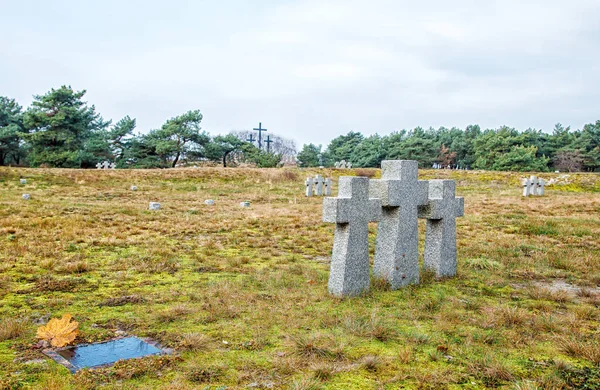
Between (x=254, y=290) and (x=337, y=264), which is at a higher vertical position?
(x=337, y=264)

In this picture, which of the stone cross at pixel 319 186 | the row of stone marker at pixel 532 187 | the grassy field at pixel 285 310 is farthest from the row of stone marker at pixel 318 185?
the grassy field at pixel 285 310

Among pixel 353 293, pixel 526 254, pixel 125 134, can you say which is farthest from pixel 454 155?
pixel 353 293

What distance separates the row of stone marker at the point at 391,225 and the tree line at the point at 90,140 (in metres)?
37.9

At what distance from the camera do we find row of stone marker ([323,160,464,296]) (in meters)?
5.53

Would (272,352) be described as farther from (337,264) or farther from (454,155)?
(454,155)

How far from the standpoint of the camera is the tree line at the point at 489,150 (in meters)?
53.1

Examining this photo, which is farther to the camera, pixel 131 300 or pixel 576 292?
pixel 576 292

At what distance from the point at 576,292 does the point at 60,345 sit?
638 cm

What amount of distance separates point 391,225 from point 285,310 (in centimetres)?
202

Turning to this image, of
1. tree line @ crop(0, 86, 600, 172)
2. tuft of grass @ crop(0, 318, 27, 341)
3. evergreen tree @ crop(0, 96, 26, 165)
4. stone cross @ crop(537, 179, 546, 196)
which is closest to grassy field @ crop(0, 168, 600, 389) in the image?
tuft of grass @ crop(0, 318, 27, 341)

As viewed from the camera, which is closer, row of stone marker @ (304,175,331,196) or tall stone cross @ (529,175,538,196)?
row of stone marker @ (304,175,331,196)

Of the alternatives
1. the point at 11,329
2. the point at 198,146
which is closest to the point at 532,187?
the point at 11,329

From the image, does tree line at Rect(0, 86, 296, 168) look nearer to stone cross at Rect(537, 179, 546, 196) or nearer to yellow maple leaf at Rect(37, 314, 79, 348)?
stone cross at Rect(537, 179, 546, 196)

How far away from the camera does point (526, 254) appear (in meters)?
8.79
